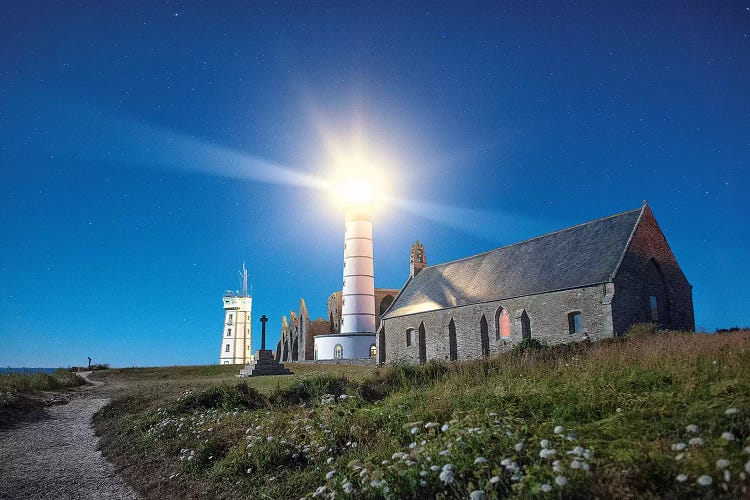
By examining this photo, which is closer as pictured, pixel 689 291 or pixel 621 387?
pixel 621 387

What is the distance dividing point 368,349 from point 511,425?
42.3m

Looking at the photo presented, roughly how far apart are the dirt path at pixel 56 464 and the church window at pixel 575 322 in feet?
78.9

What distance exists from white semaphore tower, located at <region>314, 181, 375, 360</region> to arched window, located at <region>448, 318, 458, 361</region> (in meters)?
13.2

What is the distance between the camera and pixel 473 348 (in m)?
35.2

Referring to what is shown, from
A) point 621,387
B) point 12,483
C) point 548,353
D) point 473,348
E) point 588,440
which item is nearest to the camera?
point 588,440

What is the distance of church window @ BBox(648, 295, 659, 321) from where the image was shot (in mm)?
29025

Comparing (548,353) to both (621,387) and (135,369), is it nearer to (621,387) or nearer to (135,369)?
(621,387)

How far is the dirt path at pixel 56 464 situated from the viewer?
934cm

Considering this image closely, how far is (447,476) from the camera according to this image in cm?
578

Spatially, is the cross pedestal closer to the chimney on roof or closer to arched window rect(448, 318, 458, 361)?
arched window rect(448, 318, 458, 361)

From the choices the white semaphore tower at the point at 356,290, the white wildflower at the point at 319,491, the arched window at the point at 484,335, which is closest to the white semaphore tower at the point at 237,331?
the white semaphore tower at the point at 356,290

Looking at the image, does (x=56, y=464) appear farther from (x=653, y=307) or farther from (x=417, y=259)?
(x=417, y=259)

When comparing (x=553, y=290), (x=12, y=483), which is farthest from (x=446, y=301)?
(x=12, y=483)

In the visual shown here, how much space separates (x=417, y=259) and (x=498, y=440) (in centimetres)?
4528
